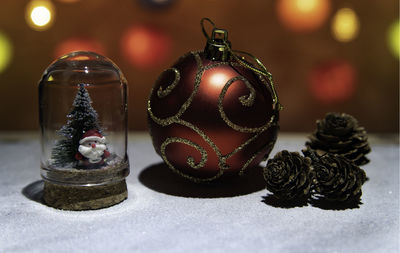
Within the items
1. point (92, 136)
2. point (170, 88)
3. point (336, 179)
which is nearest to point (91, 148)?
point (92, 136)

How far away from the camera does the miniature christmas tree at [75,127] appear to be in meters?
1.21

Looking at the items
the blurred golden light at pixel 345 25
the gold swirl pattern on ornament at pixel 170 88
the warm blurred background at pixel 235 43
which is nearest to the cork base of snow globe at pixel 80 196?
the gold swirl pattern on ornament at pixel 170 88

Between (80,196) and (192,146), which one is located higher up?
(192,146)

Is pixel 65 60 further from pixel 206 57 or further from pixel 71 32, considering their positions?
pixel 71 32

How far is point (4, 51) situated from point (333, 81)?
1.26 metres

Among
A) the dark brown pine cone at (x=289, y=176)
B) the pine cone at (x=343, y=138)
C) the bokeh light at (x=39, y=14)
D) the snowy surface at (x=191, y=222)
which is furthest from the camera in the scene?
the bokeh light at (x=39, y=14)

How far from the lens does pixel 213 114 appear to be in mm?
1174

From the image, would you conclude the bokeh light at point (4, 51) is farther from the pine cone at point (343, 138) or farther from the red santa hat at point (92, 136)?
the pine cone at point (343, 138)

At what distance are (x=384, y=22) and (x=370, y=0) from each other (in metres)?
0.10

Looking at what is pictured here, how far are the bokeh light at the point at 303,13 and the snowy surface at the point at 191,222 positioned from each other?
68cm

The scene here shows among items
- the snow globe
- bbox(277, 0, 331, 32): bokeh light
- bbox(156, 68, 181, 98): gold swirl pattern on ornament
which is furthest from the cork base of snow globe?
bbox(277, 0, 331, 32): bokeh light

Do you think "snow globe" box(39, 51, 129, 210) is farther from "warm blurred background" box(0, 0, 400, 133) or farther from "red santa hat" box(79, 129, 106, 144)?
"warm blurred background" box(0, 0, 400, 133)

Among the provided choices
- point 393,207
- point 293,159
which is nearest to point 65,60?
point 293,159

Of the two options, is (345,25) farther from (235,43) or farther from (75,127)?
(75,127)
